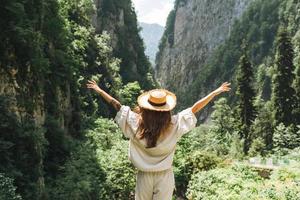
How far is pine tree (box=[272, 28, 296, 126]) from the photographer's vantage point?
49.8 meters

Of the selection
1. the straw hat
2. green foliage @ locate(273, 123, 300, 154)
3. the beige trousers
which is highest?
the straw hat

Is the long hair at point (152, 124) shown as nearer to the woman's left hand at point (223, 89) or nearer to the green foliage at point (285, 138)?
the woman's left hand at point (223, 89)

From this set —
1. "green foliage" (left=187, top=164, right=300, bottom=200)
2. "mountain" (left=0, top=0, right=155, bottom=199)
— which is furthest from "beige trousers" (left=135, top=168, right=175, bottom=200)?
"mountain" (left=0, top=0, right=155, bottom=199)

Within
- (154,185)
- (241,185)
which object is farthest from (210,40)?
(154,185)

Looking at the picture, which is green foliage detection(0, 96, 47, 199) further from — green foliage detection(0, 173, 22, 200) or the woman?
the woman

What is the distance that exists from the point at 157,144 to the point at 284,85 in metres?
46.1

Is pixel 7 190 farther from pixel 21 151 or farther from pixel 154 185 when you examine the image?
pixel 154 185

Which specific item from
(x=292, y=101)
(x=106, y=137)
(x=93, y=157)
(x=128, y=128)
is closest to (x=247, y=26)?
(x=292, y=101)

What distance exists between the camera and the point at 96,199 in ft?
72.8

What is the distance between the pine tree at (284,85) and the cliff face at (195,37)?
109m

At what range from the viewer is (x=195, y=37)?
172 m

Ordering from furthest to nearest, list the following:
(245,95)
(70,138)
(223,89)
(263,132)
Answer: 1. (263,132)
2. (245,95)
3. (70,138)
4. (223,89)

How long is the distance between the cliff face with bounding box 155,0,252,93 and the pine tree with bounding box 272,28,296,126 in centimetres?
10910

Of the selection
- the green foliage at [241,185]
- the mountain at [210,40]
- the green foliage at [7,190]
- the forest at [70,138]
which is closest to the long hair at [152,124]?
the forest at [70,138]
